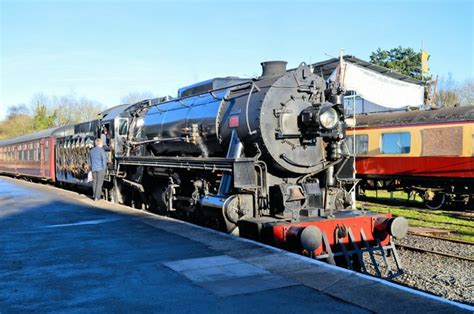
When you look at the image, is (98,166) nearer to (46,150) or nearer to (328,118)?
(328,118)

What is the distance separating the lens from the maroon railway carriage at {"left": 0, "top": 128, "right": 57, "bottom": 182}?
76.6 ft

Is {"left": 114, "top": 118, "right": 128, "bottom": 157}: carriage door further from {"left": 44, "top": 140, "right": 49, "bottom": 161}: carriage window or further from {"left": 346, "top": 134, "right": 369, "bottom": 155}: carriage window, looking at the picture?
{"left": 44, "top": 140, "right": 49, "bottom": 161}: carriage window

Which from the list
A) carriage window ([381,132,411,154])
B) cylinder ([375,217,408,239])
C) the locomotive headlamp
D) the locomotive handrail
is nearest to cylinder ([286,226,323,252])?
cylinder ([375,217,408,239])

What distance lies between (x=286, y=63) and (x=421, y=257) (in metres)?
4.71

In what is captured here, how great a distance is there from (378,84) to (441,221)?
14.6 m

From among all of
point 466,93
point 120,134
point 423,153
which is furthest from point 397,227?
point 466,93

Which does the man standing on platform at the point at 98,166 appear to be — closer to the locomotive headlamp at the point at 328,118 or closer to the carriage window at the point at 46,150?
the locomotive headlamp at the point at 328,118

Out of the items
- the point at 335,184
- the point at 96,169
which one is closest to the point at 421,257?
the point at 335,184

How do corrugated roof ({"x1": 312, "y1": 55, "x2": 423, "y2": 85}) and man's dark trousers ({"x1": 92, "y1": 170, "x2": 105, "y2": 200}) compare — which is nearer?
man's dark trousers ({"x1": 92, "y1": 170, "x2": 105, "y2": 200})

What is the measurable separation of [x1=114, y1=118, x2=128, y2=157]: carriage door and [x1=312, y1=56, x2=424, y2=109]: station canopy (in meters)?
11.4

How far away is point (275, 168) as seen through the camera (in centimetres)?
813

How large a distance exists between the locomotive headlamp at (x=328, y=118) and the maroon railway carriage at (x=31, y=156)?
1788 centimetres

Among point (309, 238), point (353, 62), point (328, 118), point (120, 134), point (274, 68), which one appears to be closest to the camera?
point (309, 238)

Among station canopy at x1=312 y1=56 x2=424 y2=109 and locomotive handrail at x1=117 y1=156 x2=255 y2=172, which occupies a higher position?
station canopy at x1=312 y1=56 x2=424 y2=109
